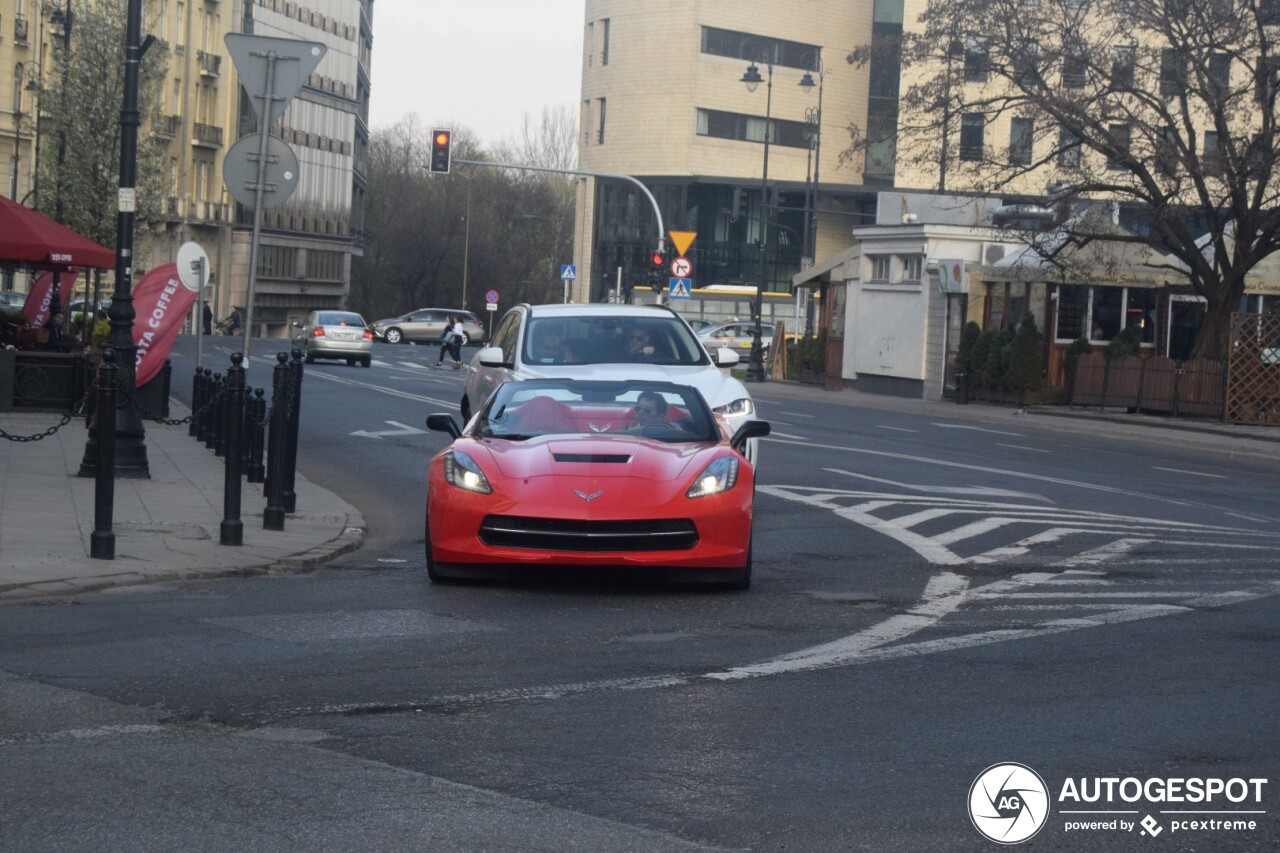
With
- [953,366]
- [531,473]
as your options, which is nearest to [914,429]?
[953,366]

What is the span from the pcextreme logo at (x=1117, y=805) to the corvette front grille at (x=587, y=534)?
420 cm

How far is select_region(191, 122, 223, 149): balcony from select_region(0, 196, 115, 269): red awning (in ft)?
197

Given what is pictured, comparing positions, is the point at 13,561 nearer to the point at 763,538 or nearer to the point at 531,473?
the point at 531,473

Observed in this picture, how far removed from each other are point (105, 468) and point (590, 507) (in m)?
3.04

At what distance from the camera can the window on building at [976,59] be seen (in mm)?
35656

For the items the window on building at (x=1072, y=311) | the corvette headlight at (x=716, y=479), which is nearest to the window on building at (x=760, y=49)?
the window on building at (x=1072, y=311)

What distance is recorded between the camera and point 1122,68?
112 feet

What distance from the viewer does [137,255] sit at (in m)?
59.1

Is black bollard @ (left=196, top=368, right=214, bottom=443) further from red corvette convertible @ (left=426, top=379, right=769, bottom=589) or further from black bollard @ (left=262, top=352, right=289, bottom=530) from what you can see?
red corvette convertible @ (left=426, top=379, right=769, bottom=589)

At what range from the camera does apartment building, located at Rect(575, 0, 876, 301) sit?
8644 cm

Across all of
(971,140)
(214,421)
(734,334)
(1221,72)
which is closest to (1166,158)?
(1221,72)

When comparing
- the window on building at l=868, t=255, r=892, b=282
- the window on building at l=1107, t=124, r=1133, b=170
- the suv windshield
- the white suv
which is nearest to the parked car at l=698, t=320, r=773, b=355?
the window on building at l=868, t=255, r=892, b=282

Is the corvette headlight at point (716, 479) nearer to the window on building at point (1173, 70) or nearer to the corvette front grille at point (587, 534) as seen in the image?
the corvette front grille at point (587, 534)

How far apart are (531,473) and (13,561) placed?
2.97 m
